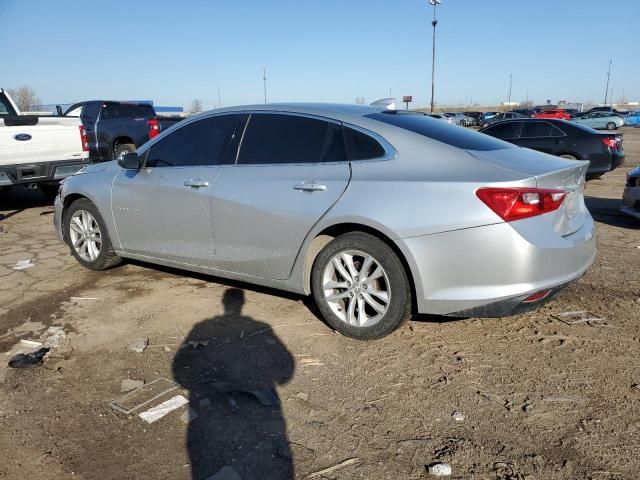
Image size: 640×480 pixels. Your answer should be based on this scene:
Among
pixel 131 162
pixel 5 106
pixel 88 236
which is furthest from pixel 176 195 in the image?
pixel 5 106

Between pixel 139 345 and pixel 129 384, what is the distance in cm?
56

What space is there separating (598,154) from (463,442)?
10.2m

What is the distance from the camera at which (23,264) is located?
582 cm

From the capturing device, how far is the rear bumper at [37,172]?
309 inches

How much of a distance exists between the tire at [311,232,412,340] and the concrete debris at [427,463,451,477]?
4.00 ft

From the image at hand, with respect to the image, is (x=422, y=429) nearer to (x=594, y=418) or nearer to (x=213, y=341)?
(x=594, y=418)

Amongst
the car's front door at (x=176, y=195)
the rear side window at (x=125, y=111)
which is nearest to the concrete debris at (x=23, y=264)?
the car's front door at (x=176, y=195)

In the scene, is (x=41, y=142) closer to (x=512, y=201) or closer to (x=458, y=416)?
(x=512, y=201)

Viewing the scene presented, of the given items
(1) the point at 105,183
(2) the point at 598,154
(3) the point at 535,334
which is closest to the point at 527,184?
(3) the point at 535,334

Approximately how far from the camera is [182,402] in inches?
119

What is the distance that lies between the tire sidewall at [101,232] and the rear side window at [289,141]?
190cm

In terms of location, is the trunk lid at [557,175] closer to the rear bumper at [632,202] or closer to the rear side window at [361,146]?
the rear side window at [361,146]

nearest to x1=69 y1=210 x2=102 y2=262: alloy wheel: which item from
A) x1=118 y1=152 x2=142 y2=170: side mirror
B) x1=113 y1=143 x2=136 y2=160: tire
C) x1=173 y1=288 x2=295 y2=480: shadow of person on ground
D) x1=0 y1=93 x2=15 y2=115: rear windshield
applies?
x1=118 y1=152 x2=142 y2=170: side mirror

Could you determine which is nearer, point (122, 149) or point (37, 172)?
point (37, 172)
